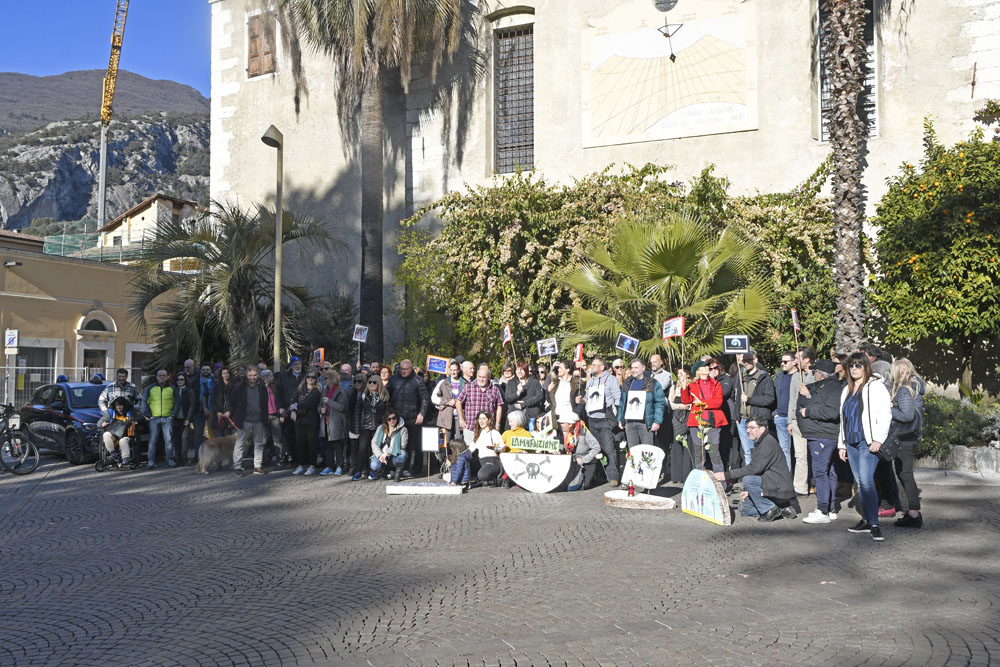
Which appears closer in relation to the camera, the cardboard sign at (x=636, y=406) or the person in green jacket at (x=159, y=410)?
the cardboard sign at (x=636, y=406)

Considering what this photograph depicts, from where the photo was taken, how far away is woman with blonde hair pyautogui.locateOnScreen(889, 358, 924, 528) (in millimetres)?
9109

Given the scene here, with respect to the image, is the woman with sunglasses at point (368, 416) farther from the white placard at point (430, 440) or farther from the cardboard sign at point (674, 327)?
the cardboard sign at point (674, 327)

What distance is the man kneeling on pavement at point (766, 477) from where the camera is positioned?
32.6ft

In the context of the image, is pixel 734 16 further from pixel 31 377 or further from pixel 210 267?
pixel 31 377

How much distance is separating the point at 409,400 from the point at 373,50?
32.4 feet

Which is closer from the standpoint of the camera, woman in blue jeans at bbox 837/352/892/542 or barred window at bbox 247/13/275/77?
woman in blue jeans at bbox 837/352/892/542

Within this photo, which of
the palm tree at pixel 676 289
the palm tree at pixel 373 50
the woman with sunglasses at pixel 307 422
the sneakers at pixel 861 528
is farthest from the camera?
the palm tree at pixel 373 50

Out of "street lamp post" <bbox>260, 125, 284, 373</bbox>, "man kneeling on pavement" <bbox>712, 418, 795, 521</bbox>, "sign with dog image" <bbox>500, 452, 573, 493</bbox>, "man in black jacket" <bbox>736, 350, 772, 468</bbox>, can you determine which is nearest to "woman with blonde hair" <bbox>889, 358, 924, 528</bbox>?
"man kneeling on pavement" <bbox>712, 418, 795, 521</bbox>

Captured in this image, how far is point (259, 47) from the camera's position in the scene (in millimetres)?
26484

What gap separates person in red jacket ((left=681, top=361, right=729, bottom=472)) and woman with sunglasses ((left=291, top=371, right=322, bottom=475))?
19.5ft

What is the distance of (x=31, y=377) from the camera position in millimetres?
28266

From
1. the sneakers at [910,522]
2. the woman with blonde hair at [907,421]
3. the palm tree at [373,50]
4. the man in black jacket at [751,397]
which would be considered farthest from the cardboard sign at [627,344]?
the palm tree at [373,50]

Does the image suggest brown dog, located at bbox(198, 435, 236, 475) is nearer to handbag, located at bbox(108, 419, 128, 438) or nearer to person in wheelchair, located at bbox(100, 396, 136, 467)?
person in wheelchair, located at bbox(100, 396, 136, 467)

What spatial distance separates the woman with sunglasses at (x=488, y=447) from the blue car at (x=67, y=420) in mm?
7200
